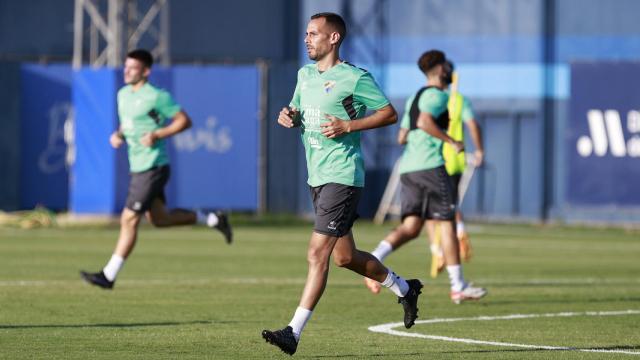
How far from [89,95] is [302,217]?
6.20 m

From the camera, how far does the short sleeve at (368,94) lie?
1019 centimetres

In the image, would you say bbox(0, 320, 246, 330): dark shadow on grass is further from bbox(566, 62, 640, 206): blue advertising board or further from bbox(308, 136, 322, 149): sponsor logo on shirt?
bbox(566, 62, 640, 206): blue advertising board

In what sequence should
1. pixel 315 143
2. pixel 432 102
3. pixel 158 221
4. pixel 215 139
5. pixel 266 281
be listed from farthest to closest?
pixel 215 139, pixel 266 281, pixel 158 221, pixel 432 102, pixel 315 143

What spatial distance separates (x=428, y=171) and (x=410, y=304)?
153 inches

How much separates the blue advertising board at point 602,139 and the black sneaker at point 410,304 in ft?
67.4

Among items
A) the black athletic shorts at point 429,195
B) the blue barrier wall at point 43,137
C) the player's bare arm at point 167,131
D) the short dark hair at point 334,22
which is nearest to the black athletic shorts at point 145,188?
the player's bare arm at point 167,131

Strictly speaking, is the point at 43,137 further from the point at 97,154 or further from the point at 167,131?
the point at 167,131

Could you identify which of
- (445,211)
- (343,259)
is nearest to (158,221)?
(445,211)

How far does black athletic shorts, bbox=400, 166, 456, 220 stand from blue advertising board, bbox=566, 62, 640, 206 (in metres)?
16.9

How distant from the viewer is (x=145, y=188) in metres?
15.6

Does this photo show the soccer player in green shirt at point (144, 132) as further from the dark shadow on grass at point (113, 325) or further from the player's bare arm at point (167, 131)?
the dark shadow on grass at point (113, 325)

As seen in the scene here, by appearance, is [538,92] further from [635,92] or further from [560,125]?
[635,92]

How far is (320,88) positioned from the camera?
10180 millimetres

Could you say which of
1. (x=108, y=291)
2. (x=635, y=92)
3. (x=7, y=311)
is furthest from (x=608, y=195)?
(x=7, y=311)
